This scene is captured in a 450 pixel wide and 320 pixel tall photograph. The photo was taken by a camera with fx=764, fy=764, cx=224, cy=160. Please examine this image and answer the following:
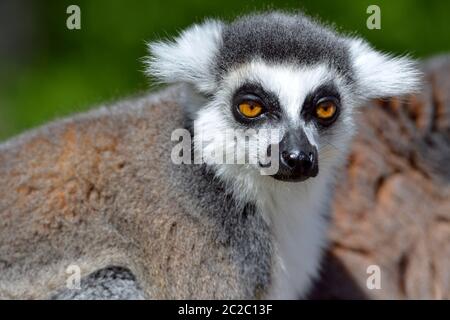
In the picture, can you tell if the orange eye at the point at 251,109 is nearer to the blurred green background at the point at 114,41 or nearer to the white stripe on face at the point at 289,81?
the white stripe on face at the point at 289,81

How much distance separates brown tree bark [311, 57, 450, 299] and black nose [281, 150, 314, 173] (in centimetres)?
174

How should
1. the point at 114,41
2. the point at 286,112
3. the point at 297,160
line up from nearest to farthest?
1. the point at 297,160
2. the point at 286,112
3. the point at 114,41

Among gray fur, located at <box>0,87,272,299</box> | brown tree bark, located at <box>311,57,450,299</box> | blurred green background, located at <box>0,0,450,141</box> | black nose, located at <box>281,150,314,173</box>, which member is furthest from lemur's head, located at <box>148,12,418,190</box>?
blurred green background, located at <box>0,0,450,141</box>

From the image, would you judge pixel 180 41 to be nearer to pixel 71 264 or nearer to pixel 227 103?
pixel 227 103

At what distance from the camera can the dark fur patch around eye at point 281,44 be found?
4855 mm

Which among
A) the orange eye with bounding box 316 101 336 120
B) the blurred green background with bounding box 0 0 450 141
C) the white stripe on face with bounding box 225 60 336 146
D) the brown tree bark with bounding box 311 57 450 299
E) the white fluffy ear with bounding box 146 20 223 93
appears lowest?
the brown tree bark with bounding box 311 57 450 299

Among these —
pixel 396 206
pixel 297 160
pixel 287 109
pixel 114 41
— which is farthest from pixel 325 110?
pixel 114 41

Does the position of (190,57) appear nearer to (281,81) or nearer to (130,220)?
(281,81)

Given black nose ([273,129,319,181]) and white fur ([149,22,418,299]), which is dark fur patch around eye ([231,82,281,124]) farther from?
black nose ([273,129,319,181])

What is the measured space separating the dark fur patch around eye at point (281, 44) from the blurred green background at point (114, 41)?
5938 millimetres

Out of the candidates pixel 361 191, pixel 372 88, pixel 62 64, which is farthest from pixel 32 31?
pixel 372 88

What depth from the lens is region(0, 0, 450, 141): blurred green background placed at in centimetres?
1123

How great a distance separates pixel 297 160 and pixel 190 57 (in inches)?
43.3

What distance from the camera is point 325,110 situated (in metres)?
4.94
